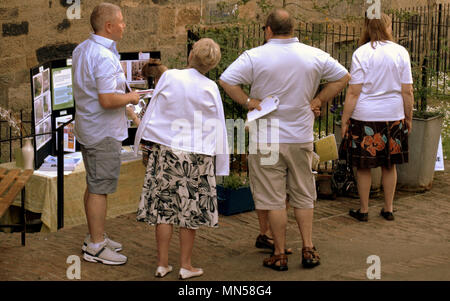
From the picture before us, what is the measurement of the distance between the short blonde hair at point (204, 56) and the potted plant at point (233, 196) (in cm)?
205

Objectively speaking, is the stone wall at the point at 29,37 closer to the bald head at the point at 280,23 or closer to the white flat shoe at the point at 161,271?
the bald head at the point at 280,23

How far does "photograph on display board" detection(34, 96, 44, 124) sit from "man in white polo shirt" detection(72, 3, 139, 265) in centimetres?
125

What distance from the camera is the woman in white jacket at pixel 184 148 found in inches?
210

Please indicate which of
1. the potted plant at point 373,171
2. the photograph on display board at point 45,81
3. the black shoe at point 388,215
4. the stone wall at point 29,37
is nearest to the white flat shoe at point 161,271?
the photograph on display board at point 45,81

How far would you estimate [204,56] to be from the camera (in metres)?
5.33

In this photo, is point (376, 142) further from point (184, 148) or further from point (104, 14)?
point (104, 14)

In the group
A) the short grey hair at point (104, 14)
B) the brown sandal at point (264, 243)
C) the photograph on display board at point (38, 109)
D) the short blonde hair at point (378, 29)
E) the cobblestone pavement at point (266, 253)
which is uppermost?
the short grey hair at point (104, 14)

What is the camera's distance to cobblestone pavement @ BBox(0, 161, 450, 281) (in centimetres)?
567

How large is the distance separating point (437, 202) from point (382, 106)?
1.48 m

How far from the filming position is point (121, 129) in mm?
5855

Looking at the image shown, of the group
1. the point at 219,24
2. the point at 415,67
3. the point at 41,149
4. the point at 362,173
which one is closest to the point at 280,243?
the point at 362,173

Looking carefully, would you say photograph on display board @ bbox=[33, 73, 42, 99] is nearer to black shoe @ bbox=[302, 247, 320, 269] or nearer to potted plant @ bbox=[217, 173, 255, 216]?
potted plant @ bbox=[217, 173, 255, 216]

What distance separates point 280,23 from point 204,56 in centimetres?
66

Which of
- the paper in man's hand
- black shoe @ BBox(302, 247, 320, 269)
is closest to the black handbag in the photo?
black shoe @ BBox(302, 247, 320, 269)
